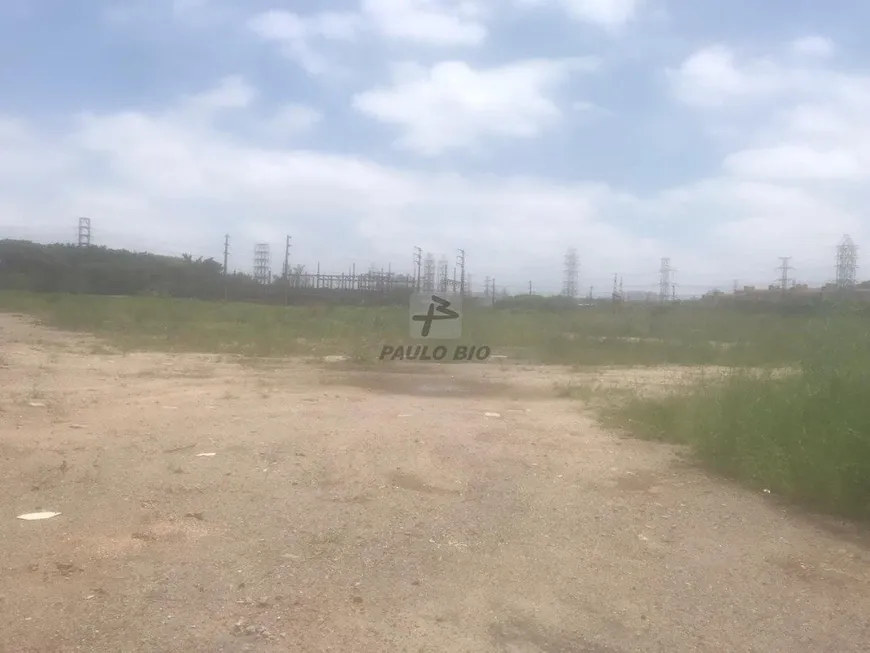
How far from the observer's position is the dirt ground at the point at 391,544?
415 cm

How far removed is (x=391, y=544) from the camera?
546 centimetres

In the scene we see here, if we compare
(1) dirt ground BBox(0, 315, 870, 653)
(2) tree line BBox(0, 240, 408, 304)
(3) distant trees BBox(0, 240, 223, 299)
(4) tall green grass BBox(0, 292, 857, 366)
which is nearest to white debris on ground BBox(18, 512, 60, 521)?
(1) dirt ground BBox(0, 315, 870, 653)

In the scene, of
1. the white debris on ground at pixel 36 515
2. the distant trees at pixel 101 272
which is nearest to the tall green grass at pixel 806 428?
the white debris on ground at pixel 36 515

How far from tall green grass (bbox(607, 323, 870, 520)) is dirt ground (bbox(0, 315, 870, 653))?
11.1 inches

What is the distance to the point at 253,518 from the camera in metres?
5.95

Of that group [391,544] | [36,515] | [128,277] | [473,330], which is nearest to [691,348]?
[473,330]

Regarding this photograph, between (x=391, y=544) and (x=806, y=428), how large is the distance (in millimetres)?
4260

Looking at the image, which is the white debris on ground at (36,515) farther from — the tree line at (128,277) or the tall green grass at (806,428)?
the tree line at (128,277)

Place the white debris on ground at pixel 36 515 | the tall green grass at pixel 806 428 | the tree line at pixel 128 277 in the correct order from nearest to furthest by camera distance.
A: 1. the white debris on ground at pixel 36 515
2. the tall green grass at pixel 806 428
3. the tree line at pixel 128 277

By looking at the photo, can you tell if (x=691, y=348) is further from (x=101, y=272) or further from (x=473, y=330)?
(x=101, y=272)

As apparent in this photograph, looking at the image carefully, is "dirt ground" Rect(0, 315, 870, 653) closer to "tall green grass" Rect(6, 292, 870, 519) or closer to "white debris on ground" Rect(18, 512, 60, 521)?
"white debris on ground" Rect(18, 512, 60, 521)

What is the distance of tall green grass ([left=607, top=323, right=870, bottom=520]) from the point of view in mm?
6566

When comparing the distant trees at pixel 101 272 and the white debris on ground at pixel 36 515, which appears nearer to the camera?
the white debris on ground at pixel 36 515

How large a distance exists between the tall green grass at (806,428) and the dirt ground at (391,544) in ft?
0.93
